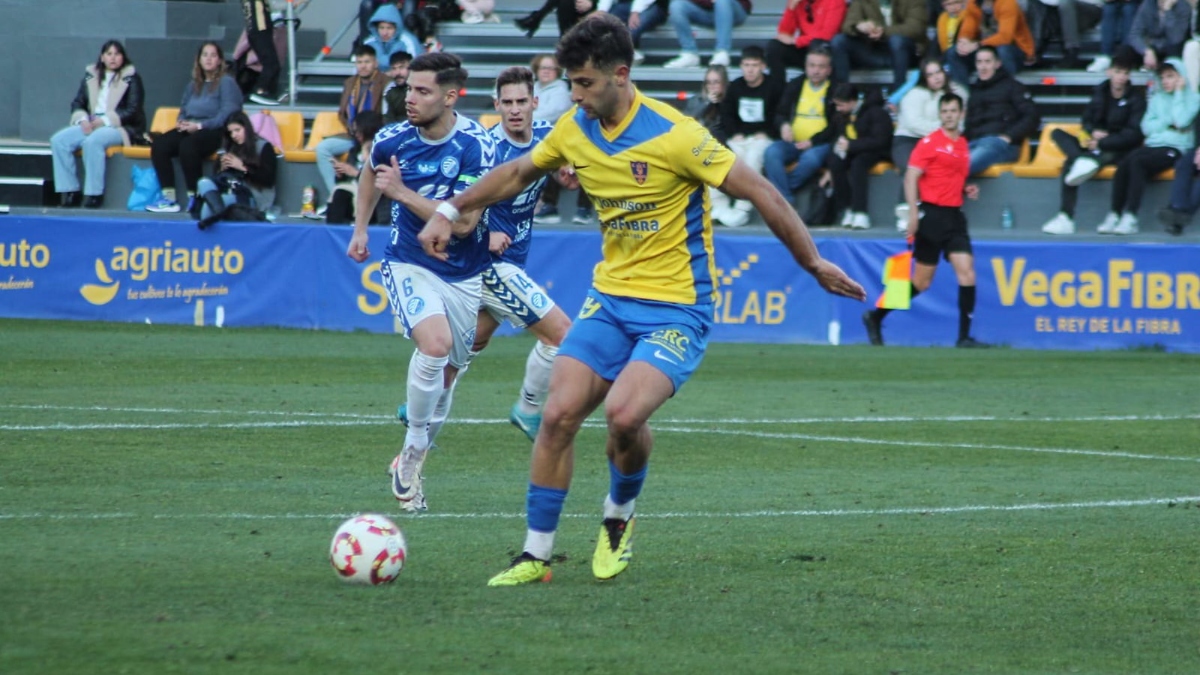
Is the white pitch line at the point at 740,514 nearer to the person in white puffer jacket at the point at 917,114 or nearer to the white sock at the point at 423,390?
the white sock at the point at 423,390

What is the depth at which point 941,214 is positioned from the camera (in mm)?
Result: 17719

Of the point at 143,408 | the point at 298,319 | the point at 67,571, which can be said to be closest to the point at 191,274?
the point at 298,319

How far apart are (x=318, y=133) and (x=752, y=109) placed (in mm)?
5871

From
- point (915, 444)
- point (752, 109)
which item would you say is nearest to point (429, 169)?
point (915, 444)

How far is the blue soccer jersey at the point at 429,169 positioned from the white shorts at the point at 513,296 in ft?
2.28

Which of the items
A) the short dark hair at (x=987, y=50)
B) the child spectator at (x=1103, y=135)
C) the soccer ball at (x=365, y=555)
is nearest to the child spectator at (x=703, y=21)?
the short dark hair at (x=987, y=50)

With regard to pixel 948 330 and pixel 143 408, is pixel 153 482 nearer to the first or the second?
pixel 143 408

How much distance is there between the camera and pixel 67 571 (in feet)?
20.7

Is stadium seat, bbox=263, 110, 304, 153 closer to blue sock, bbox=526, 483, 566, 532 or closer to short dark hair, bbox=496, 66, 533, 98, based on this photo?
short dark hair, bbox=496, 66, 533, 98

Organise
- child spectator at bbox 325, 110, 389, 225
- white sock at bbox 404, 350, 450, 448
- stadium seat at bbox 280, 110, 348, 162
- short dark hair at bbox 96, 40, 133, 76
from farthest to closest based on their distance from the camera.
A: short dark hair at bbox 96, 40, 133, 76 → stadium seat at bbox 280, 110, 348, 162 → child spectator at bbox 325, 110, 389, 225 → white sock at bbox 404, 350, 450, 448

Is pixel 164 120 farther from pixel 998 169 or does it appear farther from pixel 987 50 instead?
pixel 998 169

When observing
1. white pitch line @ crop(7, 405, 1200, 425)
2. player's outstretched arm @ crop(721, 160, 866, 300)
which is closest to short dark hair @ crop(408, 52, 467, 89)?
player's outstretched arm @ crop(721, 160, 866, 300)

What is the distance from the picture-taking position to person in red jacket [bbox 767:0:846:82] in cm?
2159

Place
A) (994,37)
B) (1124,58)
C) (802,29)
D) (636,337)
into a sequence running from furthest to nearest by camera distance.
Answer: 1. (802,29)
2. (994,37)
3. (1124,58)
4. (636,337)
